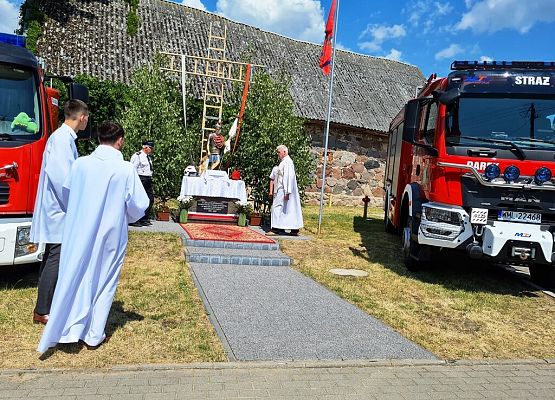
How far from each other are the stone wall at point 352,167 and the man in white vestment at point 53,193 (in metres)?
16.6

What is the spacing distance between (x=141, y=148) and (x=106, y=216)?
334 inches

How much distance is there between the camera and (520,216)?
7.32 metres

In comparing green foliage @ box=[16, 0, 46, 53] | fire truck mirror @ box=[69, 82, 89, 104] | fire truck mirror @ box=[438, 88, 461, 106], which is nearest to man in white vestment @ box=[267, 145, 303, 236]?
fire truck mirror @ box=[438, 88, 461, 106]

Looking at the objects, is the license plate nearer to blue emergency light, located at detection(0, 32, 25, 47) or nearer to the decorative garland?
blue emergency light, located at detection(0, 32, 25, 47)

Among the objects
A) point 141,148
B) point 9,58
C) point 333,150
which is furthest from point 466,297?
point 333,150

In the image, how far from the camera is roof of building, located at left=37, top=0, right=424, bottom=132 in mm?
18062

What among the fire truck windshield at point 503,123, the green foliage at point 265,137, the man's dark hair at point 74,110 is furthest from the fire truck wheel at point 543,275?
the man's dark hair at point 74,110

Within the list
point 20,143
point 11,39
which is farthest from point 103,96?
point 20,143

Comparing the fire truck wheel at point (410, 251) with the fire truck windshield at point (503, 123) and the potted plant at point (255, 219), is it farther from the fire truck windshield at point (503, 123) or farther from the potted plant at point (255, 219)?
the potted plant at point (255, 219)

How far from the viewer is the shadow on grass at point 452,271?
322 inches

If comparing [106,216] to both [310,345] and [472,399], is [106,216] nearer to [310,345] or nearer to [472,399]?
[310,345]

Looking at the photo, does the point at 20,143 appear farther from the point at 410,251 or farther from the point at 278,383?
the point at 410,251

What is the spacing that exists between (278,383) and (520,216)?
4.75 metres

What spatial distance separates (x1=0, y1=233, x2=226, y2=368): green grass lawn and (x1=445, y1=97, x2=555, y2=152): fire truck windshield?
4.29m
